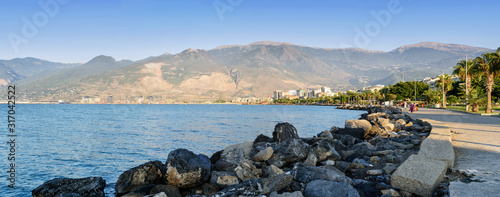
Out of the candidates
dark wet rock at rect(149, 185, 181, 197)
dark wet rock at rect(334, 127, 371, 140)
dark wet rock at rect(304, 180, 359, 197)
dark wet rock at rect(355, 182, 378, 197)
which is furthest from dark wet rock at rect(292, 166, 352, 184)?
dark wet rock at rect(334, 127, 371, 140)

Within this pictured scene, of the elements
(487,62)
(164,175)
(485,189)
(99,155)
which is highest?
(487,62)

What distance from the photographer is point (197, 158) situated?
9.90m

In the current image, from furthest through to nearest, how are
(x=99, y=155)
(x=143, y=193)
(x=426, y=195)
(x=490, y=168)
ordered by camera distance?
1. (x=99, y=155)
2. (x=143, y=193)
3. (x=490, y=168)
4. (x=426, y=195)

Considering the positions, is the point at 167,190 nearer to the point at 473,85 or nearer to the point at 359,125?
the point at 359,125

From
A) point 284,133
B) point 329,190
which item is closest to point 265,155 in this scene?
point 329,190

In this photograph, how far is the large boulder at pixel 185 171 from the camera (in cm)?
913

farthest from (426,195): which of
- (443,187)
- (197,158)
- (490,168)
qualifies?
(197,158)

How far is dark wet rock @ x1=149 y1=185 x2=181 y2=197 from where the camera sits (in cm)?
849

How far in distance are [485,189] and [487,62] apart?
47.2 meters

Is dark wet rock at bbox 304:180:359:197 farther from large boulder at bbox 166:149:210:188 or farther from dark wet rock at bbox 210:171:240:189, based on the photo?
large boulder at bbox 166:149:210:188

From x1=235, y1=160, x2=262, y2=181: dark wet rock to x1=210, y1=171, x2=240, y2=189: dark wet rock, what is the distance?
0.19m

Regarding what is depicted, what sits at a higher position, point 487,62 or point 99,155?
point 487,62

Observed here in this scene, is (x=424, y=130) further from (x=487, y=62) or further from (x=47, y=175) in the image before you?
(x=487, y=62)

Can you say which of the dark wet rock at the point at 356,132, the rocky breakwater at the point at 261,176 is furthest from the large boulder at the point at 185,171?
the dark wet rock at the point at 356,132
